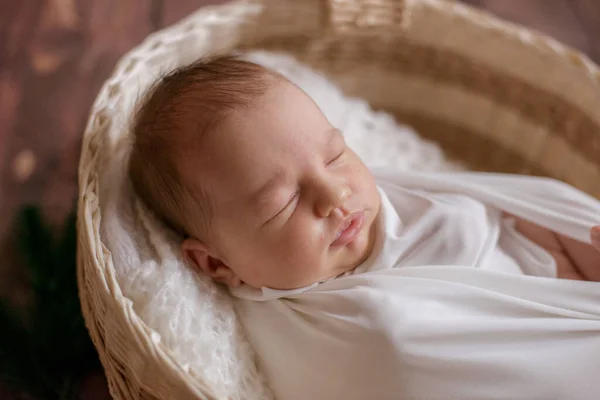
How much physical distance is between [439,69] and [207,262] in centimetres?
70

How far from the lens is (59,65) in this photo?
158cm

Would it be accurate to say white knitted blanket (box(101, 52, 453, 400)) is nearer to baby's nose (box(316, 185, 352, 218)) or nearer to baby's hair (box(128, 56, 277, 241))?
Result: baby's hair (box(128, 56, 277, 241))

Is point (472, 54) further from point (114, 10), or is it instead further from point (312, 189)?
point (114, 10)

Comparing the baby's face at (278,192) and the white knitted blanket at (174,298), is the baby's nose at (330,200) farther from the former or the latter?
the white knitted blanket at (174,298)

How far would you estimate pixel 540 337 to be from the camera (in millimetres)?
850

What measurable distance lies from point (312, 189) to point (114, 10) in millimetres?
1100

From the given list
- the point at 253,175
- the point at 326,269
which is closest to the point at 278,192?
the point at 253,175

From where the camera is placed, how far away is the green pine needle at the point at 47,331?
3.83 ft

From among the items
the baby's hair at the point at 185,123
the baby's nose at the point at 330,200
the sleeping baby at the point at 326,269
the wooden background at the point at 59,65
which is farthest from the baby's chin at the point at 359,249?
the wooden background at the point at 59,65

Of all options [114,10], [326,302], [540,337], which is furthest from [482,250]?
[114,10]

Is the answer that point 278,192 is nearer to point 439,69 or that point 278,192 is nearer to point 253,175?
point 253,175

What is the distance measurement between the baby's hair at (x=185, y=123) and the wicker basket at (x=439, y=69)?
0.38ft

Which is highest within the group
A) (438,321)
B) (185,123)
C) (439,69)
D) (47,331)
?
(185,123)

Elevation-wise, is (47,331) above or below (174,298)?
below
